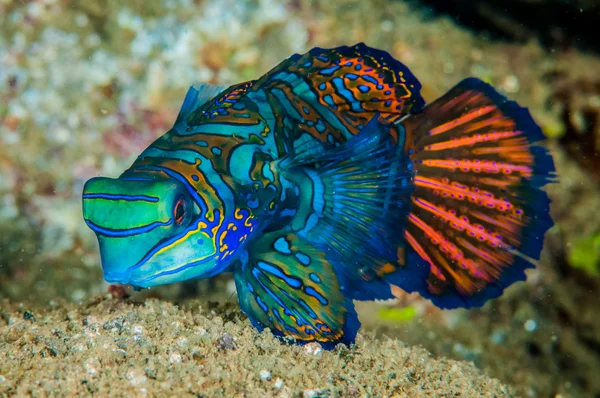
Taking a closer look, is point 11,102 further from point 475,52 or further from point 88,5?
point 475,52

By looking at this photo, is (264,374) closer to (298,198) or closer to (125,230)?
(125,230)

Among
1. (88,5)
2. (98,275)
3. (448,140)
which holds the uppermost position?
(88,5)

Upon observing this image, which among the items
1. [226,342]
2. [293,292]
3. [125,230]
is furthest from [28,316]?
[293,292]

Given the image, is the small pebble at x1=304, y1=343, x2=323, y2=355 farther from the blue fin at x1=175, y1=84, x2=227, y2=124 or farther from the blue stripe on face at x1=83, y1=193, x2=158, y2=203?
the blue fin at x1=175, y1=84, x2=227, y2=124

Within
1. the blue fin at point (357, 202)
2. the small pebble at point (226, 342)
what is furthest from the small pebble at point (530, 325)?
the small pebble at point (226, 342)

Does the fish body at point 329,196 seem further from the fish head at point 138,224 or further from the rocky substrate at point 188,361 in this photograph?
the rocky substrate at point 188,361

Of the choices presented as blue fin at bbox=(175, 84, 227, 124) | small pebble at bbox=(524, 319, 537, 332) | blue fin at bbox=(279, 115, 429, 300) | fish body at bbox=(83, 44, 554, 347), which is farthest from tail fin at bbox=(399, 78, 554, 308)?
small pebble at bbox=(524, 319, 537, 332)

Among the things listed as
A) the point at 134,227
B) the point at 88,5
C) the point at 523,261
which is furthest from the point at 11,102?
the point at 523,261

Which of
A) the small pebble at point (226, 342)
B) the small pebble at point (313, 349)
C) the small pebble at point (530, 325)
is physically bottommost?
the small pebble at point (530, 325)
